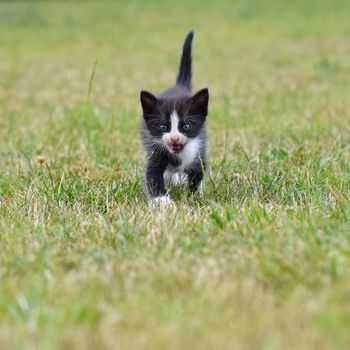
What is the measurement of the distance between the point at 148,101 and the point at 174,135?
343mm

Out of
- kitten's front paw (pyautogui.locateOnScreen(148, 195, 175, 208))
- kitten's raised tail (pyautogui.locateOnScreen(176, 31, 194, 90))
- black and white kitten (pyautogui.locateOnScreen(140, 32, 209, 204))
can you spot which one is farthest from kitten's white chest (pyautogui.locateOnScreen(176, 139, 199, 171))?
kitten's raised tail (pyautogui.locateOnScreen(176, 31, 194, 90))

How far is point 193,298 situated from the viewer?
3221 millimetres

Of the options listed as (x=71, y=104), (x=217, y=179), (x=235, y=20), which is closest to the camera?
(x=217, y=179)

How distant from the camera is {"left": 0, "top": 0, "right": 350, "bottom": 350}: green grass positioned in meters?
2.96

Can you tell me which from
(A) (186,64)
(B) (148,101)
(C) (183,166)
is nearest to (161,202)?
(C) (183,166)

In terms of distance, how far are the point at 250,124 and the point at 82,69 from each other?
6.87m

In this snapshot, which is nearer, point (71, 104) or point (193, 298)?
point (193, 298)

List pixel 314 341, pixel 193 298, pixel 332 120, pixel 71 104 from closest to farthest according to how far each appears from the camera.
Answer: pixel 314 341
pixel 193 298
pixel 332 120
pixel 71 104

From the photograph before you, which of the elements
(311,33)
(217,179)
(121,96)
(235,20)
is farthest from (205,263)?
(235,20)

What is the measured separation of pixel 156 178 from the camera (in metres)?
5.50

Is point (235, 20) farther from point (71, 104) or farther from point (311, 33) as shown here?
point (71, 104)

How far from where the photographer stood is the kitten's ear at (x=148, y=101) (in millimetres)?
5398

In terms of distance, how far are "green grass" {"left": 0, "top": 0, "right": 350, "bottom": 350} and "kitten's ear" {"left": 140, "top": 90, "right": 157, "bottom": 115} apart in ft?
1.99

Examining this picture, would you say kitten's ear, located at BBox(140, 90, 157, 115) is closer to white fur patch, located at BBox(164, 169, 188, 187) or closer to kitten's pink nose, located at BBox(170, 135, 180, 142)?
kitten's pink nose, located at BBox(170, 135, 180, 142)
